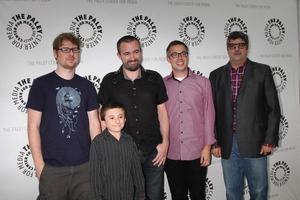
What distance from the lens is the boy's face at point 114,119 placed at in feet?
6.94

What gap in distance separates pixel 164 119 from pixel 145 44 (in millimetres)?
934

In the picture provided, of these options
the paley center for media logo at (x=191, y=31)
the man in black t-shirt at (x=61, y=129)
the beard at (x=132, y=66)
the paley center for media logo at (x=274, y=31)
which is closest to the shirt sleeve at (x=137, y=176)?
the man in black t-shirt at (x=61, y=129)

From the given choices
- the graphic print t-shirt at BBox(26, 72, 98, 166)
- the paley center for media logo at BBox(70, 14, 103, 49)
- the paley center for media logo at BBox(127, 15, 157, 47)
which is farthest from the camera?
the paley center for media logo at BBox(127, 15, 157, 47)

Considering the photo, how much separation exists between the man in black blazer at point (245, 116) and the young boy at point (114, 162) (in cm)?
87

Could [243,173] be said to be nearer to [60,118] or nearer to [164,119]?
[164,119]

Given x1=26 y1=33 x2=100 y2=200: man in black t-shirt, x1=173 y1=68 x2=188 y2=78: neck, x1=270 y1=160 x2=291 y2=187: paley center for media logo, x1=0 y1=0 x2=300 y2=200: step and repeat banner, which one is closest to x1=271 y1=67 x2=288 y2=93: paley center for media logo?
x1=0 y1=0 x2=300 y2=200: step and repeat banner

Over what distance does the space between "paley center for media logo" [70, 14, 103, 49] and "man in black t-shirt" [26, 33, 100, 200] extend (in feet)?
1.84

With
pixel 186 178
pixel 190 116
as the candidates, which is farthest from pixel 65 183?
pixel 190 116

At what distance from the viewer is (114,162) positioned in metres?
2.06

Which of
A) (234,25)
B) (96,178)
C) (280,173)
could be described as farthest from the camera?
(280,173)

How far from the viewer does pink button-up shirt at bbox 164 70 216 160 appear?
248cm

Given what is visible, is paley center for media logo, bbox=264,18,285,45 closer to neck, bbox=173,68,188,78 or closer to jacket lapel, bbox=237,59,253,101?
jacket lapel, bbox=237,59,253,101

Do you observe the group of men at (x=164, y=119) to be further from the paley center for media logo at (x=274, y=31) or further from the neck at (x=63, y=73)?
the paley center for media logo at (x=274, y=31)

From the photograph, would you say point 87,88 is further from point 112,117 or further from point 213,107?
point 213,107
